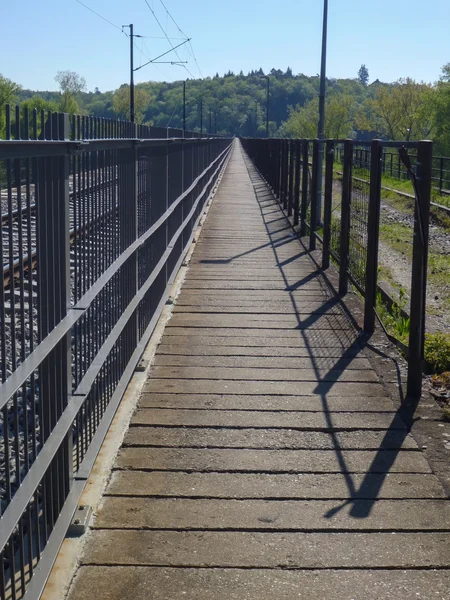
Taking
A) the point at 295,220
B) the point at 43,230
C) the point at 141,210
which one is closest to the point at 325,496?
the point at 43,230

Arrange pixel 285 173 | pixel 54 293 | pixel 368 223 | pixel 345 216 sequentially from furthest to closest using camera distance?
pixel 285 173, pixel 345 216, pixel 368 223, pixel 54 293

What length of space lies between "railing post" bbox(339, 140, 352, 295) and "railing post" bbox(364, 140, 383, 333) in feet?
4.23

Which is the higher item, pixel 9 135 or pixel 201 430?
pixel 9 135

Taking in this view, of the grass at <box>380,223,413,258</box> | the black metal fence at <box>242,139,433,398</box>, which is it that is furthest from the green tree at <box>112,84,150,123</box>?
the black metal fence at <box>242,139,433,398</box>

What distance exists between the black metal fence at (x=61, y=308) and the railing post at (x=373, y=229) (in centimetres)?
182

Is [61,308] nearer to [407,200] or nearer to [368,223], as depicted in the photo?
[368,223]

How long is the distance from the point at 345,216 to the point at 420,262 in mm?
3361

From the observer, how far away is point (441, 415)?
5723 millimetres

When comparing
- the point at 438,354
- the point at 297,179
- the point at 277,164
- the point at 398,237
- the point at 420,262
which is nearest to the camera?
the point at 420,262

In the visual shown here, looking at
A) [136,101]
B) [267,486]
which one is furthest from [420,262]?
[136,101]

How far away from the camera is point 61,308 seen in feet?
12.8

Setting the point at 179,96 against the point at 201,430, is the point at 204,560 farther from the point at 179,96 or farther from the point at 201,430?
the point at 179,96

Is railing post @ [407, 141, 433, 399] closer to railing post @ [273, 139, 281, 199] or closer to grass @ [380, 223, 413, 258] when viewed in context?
grass @ [380, 223, 413, 258]

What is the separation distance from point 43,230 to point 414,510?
2.18 m
